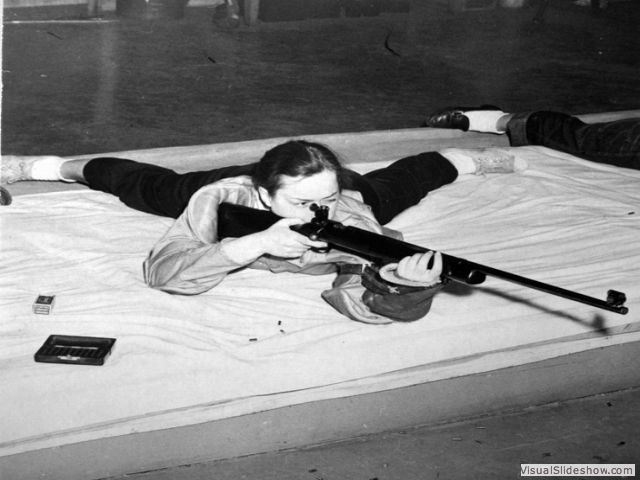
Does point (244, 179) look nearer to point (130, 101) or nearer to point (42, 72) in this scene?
point (130, 101)

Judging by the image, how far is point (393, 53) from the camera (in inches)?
245

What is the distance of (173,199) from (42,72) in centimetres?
295

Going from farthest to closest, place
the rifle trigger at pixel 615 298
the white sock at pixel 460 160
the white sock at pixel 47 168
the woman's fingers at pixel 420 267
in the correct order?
1. the white sock at pixel 460 160
2. the white sock at pixel 47 168
3. the woman's fingers at pixel 420 267
4. the rifle trigger at pixel 615 298

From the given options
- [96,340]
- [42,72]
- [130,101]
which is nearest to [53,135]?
[130,101]

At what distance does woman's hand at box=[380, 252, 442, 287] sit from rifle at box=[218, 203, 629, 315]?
0.02 metres

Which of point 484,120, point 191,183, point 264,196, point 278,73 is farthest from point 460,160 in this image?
point 278,73

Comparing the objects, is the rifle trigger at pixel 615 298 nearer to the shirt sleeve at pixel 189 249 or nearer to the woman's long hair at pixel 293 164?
the woman's long hair at pixel 293 164

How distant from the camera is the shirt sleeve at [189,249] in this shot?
2.12 meters

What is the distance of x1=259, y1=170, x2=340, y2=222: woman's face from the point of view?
6.65ft

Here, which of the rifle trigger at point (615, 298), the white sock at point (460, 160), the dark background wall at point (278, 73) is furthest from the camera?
the dark background wall at point (278, 73)

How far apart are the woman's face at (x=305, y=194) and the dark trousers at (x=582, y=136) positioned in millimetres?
1637

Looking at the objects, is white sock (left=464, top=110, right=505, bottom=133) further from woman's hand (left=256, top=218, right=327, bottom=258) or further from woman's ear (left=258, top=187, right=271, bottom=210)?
woman's hand (left=256, top=218, right=327, bottom=258)

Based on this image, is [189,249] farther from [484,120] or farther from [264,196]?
[484,120]

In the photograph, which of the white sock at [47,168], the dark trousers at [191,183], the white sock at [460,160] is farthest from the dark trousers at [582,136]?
the white sock at [47,168]
